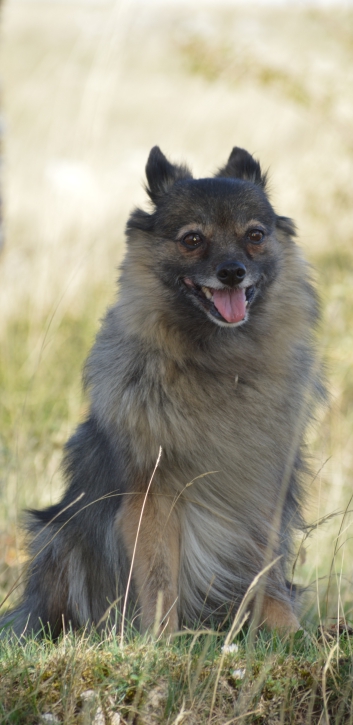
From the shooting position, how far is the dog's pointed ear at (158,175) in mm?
3865

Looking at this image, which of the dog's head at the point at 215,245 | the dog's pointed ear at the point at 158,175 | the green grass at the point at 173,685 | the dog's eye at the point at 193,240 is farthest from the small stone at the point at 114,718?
the dog's pointed ear at the point at 158,175

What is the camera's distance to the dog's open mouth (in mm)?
3420

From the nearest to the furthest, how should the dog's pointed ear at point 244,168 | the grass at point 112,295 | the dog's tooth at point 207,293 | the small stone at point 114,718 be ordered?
1. the small stone at point 114,718
2. the grass at point 112,295
3. the dog's tooth at point 207,293
4. the dog's pointed ear at point 244,168

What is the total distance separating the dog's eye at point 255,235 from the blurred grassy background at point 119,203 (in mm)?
1744

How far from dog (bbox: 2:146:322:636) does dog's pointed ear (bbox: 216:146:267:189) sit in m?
0.36

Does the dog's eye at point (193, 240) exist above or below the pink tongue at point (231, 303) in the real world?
above

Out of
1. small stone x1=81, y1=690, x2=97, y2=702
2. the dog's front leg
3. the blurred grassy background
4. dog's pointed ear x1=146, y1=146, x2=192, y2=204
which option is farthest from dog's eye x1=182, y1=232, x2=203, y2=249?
small stone x1=81, y1=690, x2=97, y2=702

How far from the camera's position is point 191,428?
3.39 metres

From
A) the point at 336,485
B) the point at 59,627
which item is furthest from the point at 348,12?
the point at 59,627

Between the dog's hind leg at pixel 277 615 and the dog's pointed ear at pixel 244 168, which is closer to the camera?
the dog's hind leg at pixel 277 615

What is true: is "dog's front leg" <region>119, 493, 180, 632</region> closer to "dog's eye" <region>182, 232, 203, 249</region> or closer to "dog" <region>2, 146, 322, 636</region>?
"dog" <region>2, 146, 322, 636</region>

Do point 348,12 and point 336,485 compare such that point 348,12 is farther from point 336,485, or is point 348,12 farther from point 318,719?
point 318,719

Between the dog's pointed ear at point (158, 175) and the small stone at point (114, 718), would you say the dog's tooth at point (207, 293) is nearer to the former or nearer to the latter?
the dog's pointed ear at point (158, 175)

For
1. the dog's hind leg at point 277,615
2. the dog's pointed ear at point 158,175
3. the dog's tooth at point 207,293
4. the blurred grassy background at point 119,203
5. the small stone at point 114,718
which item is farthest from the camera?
the blurred grassy background at point 119,203
